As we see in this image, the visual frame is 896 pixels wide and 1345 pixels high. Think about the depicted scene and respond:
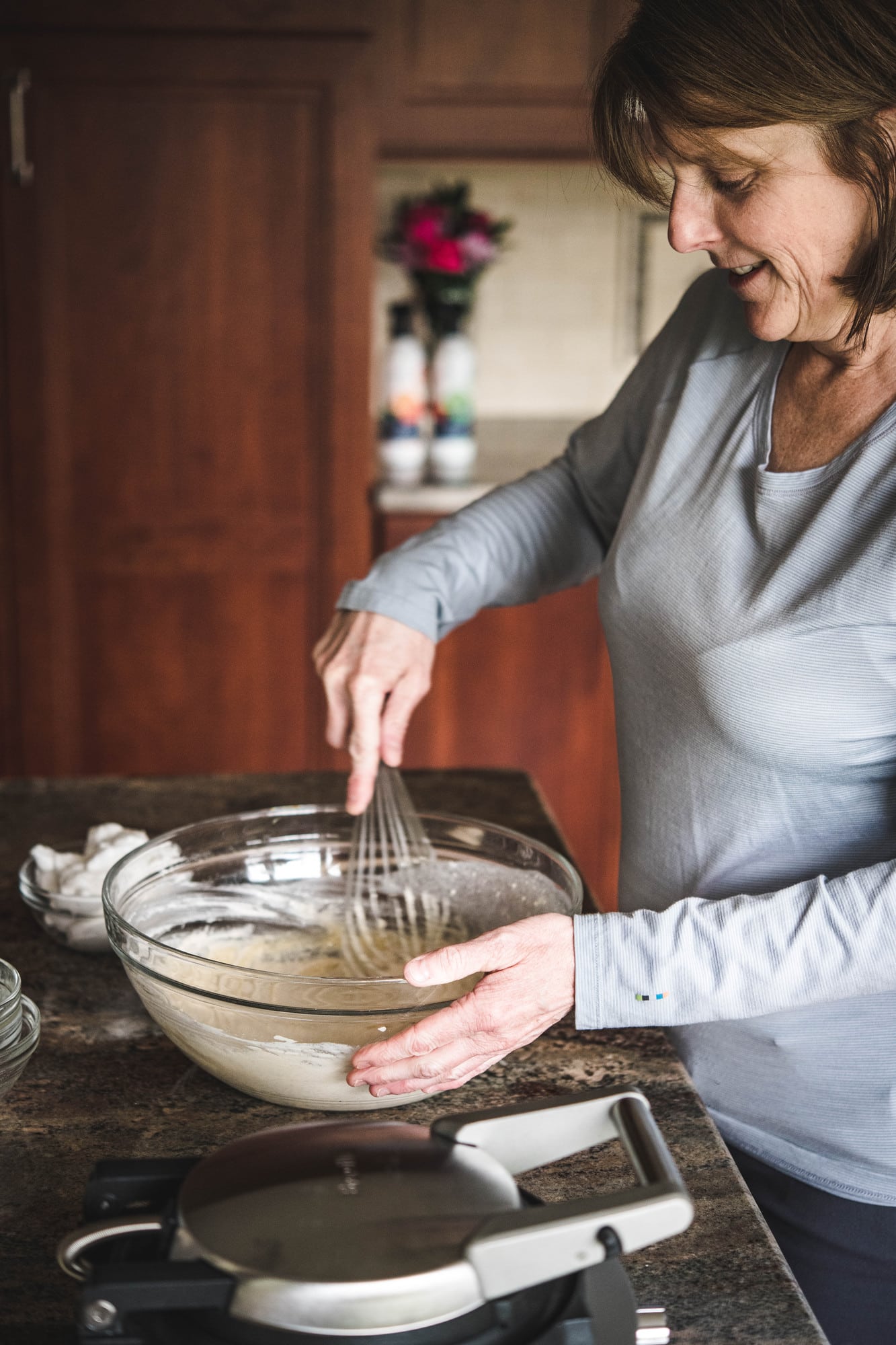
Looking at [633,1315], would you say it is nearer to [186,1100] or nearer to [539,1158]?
[539,1158]

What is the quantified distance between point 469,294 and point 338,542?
64 centimetres

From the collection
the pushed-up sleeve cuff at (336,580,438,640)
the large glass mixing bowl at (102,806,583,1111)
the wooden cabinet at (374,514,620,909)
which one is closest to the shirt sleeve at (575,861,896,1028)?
the large glass mixing bowl at (102,806,583,1111)

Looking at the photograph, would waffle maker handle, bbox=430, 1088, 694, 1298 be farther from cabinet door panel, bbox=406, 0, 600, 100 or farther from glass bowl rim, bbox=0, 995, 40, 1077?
cabinet door panel, bbox=406, 0, 600, 100

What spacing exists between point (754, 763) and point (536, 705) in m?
1.94

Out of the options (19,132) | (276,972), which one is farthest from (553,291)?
(276,972)

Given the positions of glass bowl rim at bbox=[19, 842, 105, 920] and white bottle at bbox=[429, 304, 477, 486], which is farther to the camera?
white bottle at bbox=[429, 304, 477, 486]

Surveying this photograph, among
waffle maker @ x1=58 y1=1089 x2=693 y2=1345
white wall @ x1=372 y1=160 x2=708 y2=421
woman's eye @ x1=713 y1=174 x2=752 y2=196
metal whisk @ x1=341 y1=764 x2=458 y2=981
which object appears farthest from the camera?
white wall @ x1=372 y1=160 x2=708 y2=421

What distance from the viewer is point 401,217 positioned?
9.36ft

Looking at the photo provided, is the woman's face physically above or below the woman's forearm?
above

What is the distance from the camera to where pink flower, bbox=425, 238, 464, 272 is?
277 centimetres

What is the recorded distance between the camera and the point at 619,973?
0.80 m

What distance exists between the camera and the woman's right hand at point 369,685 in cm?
107

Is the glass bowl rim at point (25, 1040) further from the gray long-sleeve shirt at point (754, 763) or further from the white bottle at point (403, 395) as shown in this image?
the white bottle at point (403, 395)

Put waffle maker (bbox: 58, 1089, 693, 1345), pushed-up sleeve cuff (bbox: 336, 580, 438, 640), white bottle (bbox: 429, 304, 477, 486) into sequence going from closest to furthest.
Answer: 1. waffle maker (bbox: 58, 1089, 693, 1345)
2. pushed-up sleeve cuff (bbox: 336, 580, 438, 640)
3. white bottle (bbox: 429, 304, 477, 486)
